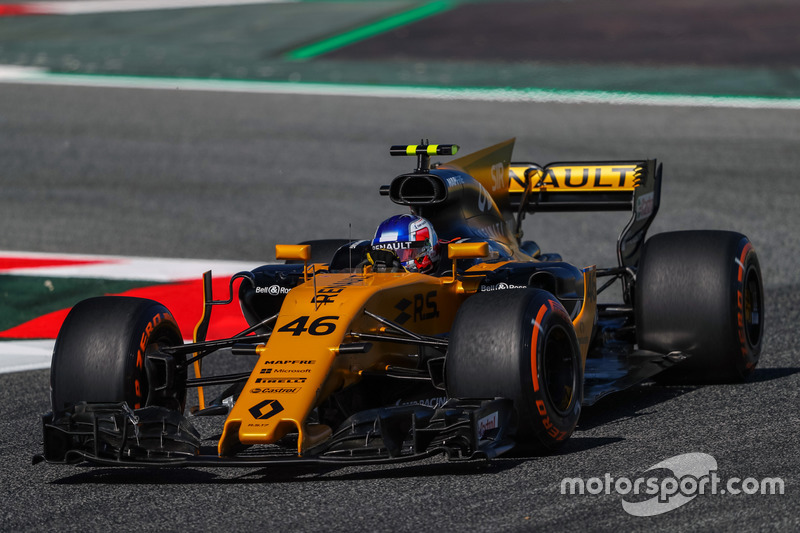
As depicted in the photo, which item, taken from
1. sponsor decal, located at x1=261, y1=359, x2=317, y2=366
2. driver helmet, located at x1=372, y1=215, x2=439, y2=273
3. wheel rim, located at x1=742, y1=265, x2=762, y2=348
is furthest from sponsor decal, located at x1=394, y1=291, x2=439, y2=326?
wheel rim, located at x1=742, y1=265, x2=762, y2=348

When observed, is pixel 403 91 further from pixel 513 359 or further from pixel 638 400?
pixel 513 359

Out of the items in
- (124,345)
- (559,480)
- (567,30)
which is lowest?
(559,480)

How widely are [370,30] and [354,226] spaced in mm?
12397

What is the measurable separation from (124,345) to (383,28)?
67.2 feet

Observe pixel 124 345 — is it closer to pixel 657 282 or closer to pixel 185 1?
pixel 657 282

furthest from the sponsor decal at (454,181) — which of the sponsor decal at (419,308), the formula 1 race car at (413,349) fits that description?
the sponsor decal at (419,308)

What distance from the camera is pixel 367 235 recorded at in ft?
47.4

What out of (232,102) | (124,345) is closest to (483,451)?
(124,345)

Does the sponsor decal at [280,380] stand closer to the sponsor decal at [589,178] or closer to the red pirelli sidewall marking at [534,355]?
the red pirelli sidewall marking at [534,355]

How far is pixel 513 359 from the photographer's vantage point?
250 inches

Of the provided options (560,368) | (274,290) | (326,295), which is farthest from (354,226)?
(560,368)

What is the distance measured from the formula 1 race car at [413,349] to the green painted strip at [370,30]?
52.7 ft

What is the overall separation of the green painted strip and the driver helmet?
1698 cm

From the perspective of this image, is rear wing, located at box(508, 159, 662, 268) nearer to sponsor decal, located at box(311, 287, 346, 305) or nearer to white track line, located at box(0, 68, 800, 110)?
sponsor decal, located at box(311, 287, 346, 305)
